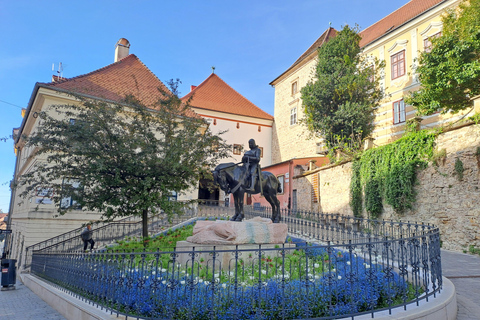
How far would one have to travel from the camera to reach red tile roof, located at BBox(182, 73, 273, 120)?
122ft

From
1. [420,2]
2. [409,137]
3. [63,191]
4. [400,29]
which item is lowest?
[63,191]

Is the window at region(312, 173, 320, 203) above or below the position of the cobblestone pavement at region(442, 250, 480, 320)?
above

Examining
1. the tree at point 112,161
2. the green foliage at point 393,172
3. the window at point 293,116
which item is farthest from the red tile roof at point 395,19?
the tree at point 112,161

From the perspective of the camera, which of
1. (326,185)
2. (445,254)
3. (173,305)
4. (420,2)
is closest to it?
(173,305)

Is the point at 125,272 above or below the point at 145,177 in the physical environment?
below

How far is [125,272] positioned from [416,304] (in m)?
4.25

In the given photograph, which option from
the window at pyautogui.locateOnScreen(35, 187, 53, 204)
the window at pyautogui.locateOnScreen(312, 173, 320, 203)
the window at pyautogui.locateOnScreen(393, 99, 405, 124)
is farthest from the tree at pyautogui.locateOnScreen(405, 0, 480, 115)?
the window at pyautogui.locateOnScreen(35, 187, 53, 204)

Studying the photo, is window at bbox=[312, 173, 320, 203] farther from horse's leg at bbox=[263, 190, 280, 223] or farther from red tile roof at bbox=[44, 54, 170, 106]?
horse's leg at bbox=[263, 190, 280, 223]

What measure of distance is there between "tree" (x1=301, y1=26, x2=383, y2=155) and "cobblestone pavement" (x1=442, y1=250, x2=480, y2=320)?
38.5 feet

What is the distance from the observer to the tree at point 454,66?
15.0 m

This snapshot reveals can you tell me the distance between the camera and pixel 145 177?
13.9m

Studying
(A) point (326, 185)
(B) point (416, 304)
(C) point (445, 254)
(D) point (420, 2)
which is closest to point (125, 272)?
(B) point (416, 304)

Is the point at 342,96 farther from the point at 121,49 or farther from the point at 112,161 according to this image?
the point at 121,49

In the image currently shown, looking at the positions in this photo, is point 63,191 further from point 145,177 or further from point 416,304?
point 416,304
